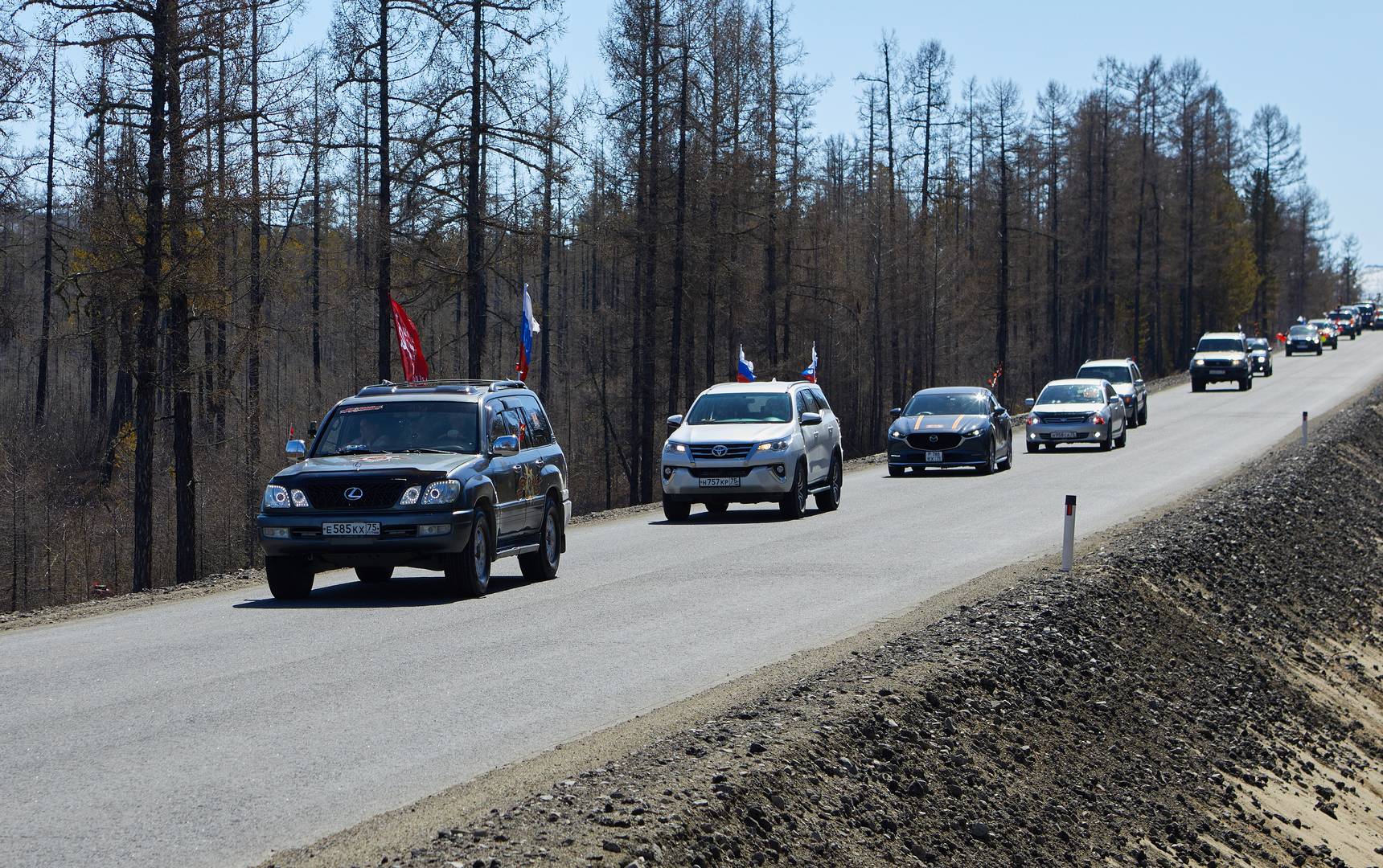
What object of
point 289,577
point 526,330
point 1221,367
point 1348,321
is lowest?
point 289,577

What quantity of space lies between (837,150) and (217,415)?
2815 inches

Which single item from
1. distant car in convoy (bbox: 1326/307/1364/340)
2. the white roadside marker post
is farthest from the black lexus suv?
distant car in convoy (bbox: 1326/307/1364/340)

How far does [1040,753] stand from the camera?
10.4 metres

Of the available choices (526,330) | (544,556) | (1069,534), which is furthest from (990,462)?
(544,556)

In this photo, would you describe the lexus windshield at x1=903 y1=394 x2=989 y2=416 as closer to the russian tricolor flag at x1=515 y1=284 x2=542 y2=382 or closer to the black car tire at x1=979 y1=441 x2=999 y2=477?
the black car tire at x1=979 y1=441 x2=999 y2=477

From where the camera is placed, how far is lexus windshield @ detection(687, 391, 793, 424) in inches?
906

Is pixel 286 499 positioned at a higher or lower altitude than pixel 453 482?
lower

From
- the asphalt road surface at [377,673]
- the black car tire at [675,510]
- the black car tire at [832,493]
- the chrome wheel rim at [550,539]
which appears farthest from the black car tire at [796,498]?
the chrome wheel rim at [550,539]

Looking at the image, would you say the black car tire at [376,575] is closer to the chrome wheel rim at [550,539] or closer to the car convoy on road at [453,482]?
the car convoy on road at [453,482]

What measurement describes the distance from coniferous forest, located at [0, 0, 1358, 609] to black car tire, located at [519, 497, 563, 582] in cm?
1205

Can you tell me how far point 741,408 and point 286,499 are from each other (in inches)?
429

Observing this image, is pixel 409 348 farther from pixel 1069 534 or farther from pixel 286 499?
pixel 1069 534

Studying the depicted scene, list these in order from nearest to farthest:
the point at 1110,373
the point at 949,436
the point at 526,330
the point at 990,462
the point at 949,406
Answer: the point at 526,330, the point at 949,436, the point at 990,462, the point at 949,406, the point at 1110,373

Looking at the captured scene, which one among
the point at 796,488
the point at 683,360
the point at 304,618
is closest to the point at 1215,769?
the point at 304,618
